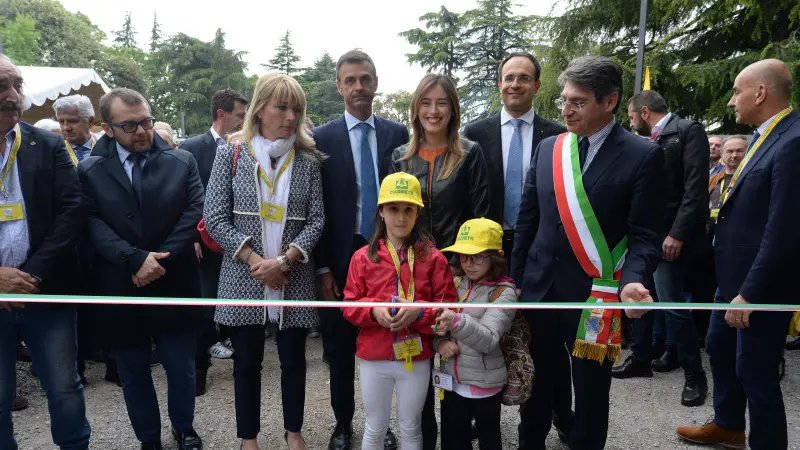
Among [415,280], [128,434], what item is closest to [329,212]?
[415,280]

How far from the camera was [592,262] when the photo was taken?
254 cm

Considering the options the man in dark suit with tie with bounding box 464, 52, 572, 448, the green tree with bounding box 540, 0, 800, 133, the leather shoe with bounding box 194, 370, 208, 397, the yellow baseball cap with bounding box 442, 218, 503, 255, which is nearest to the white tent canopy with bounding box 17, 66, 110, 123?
the leather shoe with bounding box 194, 370, 208, 397

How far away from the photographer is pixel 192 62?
46094 millimetres

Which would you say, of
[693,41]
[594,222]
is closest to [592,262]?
[594,222]

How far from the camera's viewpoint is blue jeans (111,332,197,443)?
10.1 feet

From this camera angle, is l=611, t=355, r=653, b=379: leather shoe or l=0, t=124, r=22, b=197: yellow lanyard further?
l=611, t=355, r=653, b=379: leather shoe

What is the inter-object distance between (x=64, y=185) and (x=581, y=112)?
2.68m

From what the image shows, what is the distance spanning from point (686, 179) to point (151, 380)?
410cm

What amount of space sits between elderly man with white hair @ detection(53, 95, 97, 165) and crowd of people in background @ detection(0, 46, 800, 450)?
5.23 feet

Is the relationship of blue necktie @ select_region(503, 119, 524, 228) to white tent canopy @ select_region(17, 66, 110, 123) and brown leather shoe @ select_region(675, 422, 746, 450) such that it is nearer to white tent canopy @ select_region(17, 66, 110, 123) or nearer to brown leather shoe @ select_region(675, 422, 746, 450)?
brown leather shoe @ select_region(675, 422, 746, 450)

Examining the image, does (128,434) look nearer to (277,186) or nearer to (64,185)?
(64,185)

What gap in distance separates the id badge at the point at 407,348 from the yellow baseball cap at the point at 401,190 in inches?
26.6

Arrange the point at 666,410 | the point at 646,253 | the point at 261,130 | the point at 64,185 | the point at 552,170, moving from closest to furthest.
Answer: the point at 646,253
the point at 552,170
the point at 64,185
the point at 261,130
the point at 666,410

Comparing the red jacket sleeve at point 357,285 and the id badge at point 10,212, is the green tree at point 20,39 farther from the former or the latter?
the red jacket sleeve at point 357,285
